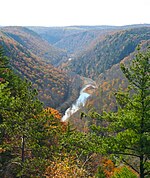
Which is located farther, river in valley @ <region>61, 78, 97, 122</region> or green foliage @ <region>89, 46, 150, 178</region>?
river in valley @ <region>61, 78, 97, 122</region>

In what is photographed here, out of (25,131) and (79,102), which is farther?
(79,102)

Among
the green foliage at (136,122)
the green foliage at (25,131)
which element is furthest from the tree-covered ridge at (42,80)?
the green foliage at (136,122)

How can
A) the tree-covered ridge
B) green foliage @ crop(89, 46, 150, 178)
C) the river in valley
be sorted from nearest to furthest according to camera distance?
green foliage @ crop(89, 46, 150, 178)
the river in valley
the tree-covered ridge

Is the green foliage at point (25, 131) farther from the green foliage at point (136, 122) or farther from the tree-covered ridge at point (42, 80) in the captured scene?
the tree-covered ridge at point (42, 80)

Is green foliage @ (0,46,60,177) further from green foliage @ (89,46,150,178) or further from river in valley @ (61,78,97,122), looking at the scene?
river in valley @ (61,78,97,122)

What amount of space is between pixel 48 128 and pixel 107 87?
13449 cm

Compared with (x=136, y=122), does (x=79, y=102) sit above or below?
below

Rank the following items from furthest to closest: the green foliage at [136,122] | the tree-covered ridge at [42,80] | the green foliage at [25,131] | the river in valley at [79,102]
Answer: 1. the tree-covered ridge at [42,80]
2. the river in valley at [79,102]
3. the green foliage at [25,131]
4. the green foliage at [136,122]

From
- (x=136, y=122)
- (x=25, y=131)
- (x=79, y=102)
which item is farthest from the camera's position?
→ (x=79, y=102)

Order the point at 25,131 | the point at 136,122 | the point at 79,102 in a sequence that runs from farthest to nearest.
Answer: the point at 79,102
the point at 25,131
the point at 136,122

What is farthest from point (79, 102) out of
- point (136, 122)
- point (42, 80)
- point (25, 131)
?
point (136, 122)

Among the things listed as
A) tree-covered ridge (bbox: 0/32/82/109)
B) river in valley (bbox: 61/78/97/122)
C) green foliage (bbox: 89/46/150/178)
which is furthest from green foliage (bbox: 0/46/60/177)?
tree-covered ridge (bbox: 0/32/82/109)

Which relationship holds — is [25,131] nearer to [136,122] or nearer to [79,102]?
[136,122]

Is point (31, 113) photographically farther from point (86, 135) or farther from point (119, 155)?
point (119, 155)
